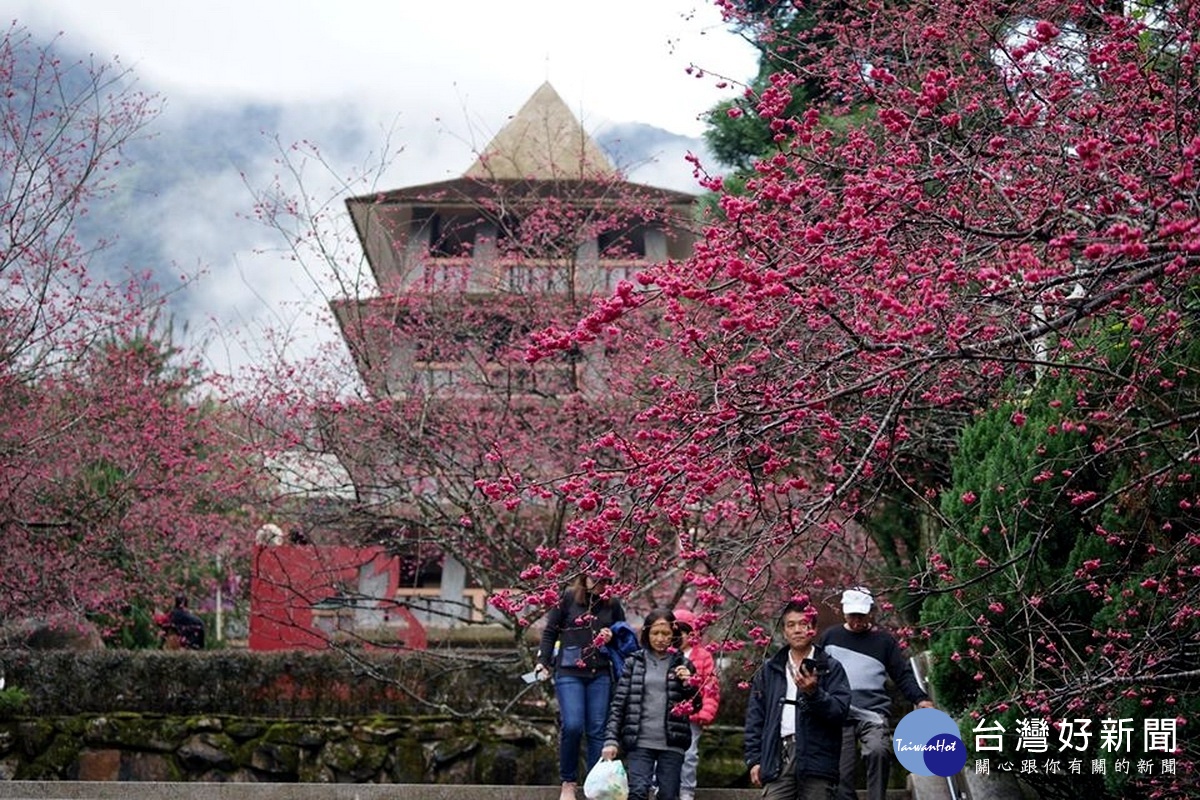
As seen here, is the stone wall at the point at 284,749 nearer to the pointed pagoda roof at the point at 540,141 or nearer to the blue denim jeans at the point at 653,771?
the blue denim jeans at the point at 653,771

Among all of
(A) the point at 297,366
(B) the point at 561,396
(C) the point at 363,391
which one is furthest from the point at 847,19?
(A) the point at 297,366

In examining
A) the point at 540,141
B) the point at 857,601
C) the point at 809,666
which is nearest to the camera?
the point at 809,666

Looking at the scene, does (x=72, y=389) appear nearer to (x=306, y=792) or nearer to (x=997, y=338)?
(x=306, y=792)

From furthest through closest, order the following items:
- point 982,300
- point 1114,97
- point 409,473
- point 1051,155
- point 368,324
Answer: point 368,324
point 409,473
point 1114,97
point 1051,155
point 982,300

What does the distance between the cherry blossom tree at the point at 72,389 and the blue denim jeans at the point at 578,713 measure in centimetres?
519

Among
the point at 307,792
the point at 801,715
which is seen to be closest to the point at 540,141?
the point at 307,792

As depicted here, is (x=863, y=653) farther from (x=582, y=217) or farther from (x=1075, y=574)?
(x=582, y=217)

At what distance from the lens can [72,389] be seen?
1374 centimetres

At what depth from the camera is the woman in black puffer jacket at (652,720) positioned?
25.2 feet

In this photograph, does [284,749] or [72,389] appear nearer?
[284,749]

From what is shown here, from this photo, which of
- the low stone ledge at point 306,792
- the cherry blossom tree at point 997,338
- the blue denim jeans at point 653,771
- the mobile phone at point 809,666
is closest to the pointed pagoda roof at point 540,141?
the low stone ledge at point 306,792

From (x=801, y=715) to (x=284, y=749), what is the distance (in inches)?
264

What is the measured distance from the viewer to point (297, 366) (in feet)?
47.1

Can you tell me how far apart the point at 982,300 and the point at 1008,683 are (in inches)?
120
